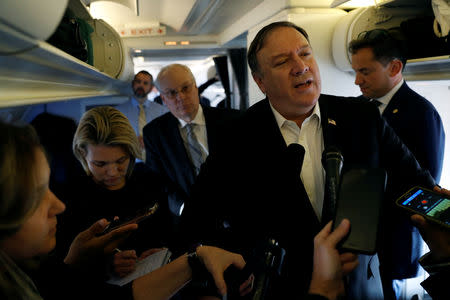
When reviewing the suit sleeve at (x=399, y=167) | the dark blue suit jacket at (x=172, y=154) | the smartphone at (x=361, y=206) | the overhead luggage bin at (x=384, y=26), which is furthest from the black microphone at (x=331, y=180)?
the overhead luggage bin at (x=384, y=26)

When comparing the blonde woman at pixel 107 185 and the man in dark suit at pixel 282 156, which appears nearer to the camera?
the man in dark suit at pixel 282 156

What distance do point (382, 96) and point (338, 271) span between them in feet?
5.56

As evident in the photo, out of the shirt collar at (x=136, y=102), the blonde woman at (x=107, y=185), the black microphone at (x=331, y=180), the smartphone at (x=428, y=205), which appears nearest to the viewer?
the black microphone at (x=331, y=180)

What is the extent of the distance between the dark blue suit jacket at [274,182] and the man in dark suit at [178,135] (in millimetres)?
803

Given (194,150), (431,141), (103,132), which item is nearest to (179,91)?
(194,150)

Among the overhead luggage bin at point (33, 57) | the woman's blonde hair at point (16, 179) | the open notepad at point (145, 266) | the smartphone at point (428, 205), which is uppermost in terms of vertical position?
the overhead luggage bin at point (33, 57)

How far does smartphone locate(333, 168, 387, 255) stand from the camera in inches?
26.0

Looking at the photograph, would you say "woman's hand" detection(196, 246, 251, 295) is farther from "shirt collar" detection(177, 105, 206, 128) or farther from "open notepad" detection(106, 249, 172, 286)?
"shirt collar" detection(177, 105, 206, 128)

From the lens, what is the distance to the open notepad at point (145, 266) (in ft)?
3.89

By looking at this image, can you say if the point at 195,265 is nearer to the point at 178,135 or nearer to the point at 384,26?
the point at 178,135

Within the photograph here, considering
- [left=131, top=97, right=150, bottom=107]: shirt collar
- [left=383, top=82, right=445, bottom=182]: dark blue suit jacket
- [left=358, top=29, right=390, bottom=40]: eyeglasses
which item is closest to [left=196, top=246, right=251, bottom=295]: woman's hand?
[left=383, top=82, right=445, bottom=182]: dark blue suit jacket

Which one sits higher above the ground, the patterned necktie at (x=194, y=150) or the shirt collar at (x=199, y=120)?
the shirt collar at (x=199, y=120)

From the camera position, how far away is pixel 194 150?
87.9 inches

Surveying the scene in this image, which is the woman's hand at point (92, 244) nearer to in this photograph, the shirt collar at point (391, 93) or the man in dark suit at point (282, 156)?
the man in dark suit at point (282, 156)
